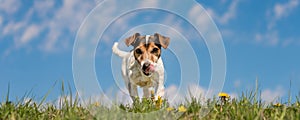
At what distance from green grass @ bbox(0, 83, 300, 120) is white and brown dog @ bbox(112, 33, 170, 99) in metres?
0.76

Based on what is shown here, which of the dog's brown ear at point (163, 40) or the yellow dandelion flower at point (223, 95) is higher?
the dog's brown ear at point (163, 40)

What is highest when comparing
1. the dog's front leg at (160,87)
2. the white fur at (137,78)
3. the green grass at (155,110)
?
the white fur at (137,78)

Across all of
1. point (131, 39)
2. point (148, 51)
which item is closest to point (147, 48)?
point (148, 51)

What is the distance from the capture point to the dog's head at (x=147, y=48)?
521 centimetres

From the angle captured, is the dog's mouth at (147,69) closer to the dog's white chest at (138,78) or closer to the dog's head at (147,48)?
the dog's head at (147,48)

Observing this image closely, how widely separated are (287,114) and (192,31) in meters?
1.21

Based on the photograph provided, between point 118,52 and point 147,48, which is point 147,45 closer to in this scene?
point 147,48

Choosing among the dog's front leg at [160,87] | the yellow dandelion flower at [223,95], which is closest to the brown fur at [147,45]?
the dog's front leg at [160,87]

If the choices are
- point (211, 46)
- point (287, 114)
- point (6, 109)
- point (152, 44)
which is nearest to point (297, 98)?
point (287, 114)

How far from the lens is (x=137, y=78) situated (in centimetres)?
652

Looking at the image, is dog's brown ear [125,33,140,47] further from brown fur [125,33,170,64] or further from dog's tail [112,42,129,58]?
dog's tail [112,42,129,58]

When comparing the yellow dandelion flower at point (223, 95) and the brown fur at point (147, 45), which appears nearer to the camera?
the yellow dandelion flower at point (223, 95)

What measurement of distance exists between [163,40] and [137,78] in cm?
141

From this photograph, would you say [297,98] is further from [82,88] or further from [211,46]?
[82,88]
